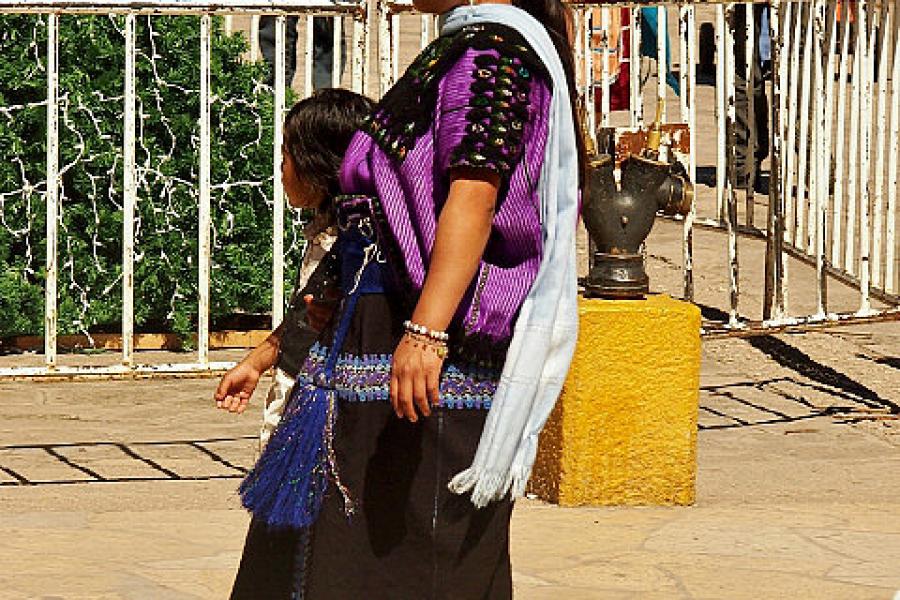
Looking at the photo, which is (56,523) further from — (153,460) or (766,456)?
(766,456)

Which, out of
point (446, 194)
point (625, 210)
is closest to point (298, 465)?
point (446, 194)

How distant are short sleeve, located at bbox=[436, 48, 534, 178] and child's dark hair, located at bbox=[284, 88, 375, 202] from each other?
0.58m

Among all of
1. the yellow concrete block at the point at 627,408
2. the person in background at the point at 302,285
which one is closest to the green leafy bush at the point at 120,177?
the yellow concrete block at the point at 627,408

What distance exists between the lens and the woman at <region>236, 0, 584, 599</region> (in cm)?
358

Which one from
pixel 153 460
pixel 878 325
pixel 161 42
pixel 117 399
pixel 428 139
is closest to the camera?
pixel 428 139

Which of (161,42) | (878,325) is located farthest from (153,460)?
(878,325)

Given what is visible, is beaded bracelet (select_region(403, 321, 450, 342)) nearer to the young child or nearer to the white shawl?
the white shawl

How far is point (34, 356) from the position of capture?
27.9 feet

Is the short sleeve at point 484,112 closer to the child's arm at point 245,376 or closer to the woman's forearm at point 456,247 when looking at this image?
the woman's forearm at point 456,247

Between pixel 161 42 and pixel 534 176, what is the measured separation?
16.9ft

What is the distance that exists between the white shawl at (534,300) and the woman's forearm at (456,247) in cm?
18

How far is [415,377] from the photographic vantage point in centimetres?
354

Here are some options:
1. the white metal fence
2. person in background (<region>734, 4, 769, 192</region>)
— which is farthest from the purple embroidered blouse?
person in background (<region>734, 4, 769, 192</region>)

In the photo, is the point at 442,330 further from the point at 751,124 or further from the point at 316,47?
the point at 316,47
